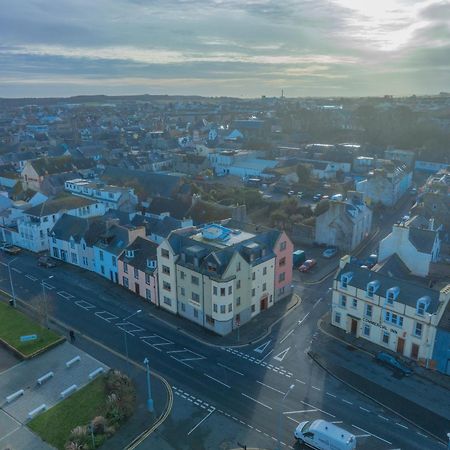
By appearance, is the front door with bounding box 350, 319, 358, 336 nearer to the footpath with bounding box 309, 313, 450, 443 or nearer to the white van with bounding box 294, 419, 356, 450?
the footpath with bounding box 309, 313, 450, 443

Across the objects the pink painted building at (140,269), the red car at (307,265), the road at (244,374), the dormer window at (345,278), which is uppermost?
the dormer window at (345,278)

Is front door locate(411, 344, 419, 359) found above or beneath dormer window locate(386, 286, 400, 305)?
beneath

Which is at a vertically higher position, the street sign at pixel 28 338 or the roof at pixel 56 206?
the roof at pixel 56 206

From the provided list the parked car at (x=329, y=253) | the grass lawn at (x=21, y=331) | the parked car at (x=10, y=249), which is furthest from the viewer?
the parked car at (x=10, y=249)

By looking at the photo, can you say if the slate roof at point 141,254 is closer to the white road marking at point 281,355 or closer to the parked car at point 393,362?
the white road marking at point 281,355

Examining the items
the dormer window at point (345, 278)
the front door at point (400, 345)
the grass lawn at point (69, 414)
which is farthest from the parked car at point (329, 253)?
the grass lawn at point (69, 414)

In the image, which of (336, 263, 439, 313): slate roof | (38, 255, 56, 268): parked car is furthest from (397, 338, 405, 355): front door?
(38, 255, 56, 268): parked car
